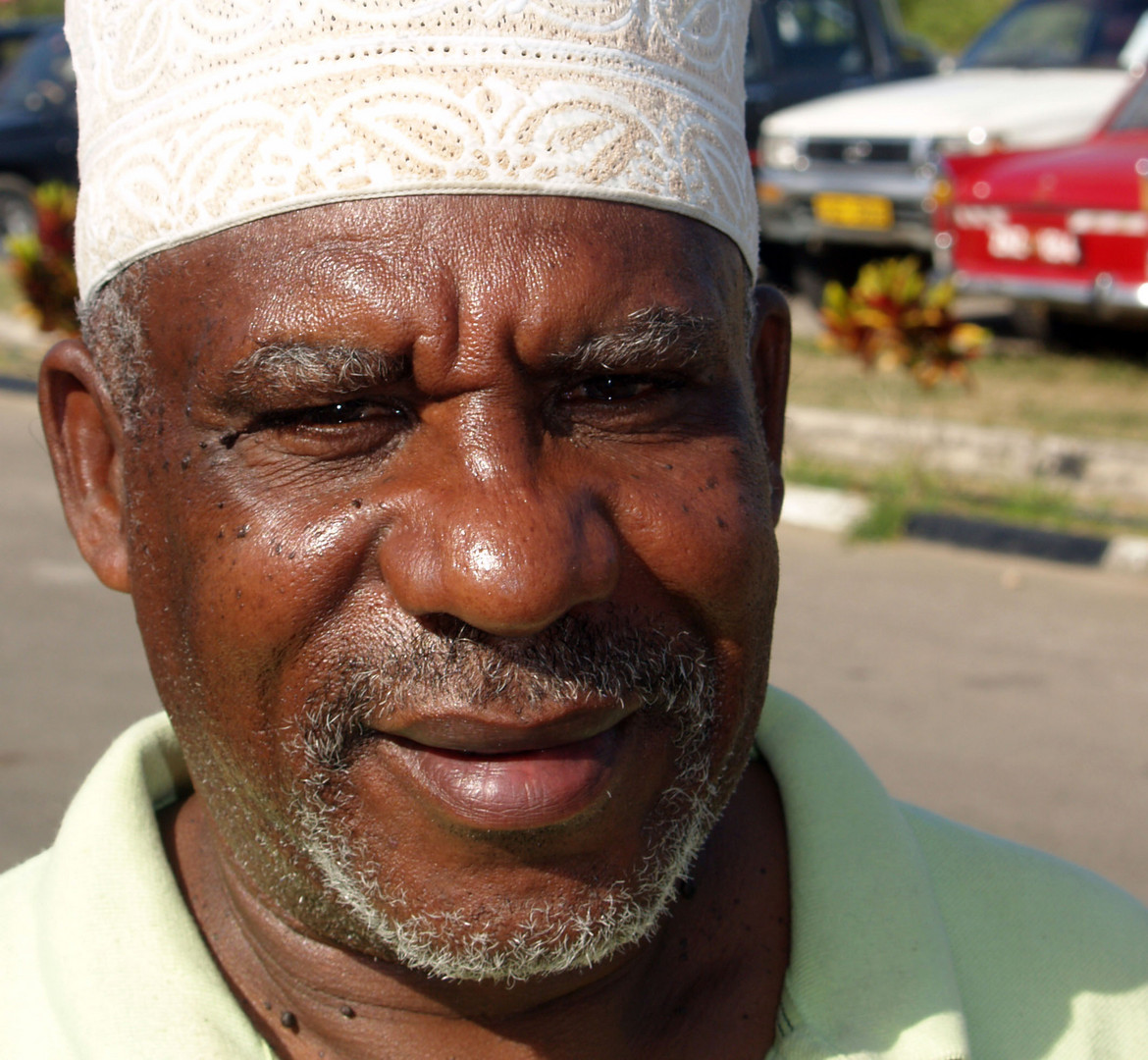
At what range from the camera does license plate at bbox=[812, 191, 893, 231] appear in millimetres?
10727

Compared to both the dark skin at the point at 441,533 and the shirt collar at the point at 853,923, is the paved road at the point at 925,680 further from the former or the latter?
the dark skin at the point at 441,533

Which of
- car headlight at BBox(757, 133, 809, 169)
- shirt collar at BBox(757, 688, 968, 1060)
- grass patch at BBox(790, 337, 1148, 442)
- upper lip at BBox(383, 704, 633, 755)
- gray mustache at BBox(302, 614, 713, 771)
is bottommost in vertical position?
grass patch at BBox(790, 337, 1148, 442)

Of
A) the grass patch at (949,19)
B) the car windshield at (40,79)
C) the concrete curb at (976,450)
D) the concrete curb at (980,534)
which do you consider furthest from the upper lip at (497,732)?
the grass patch at (949,19)

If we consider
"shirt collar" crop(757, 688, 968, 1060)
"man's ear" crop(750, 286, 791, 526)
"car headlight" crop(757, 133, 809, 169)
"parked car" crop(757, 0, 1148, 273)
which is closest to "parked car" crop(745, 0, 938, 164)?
"parked car" crop(757, 0, 1148, 273)

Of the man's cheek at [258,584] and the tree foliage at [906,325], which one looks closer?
the man's cheek at [258,584]

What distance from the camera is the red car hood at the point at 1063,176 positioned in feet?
27.3

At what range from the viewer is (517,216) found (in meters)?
1.52

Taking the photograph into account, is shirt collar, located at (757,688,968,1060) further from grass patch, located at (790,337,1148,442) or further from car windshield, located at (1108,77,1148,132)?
car windshield, located at (1108,77,1148,132)

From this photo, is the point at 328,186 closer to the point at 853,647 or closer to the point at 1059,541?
the point at 853,647

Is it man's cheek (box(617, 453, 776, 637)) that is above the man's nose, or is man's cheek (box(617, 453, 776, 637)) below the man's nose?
below

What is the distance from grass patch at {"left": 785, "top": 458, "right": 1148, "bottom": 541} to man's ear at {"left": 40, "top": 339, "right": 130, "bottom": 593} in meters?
5.32

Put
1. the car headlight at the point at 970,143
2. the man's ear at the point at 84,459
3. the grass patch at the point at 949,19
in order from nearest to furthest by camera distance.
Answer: the man's ear at the point at 84,459 → the car headlight at the point at 970,143 → the grass patch at the point at 949,19

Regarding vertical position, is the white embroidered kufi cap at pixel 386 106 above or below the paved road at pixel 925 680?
above

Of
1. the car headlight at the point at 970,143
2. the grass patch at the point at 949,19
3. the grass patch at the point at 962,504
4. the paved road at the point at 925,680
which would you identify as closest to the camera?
the paved road at the point at 925,680
